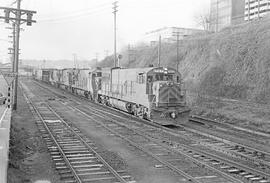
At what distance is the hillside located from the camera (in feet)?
91.8

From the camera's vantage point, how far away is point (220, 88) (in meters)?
31.3

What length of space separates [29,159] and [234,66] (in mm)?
25236

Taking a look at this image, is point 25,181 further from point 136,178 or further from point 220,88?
point 220,88

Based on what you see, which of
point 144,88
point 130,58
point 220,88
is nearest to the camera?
point 144,88

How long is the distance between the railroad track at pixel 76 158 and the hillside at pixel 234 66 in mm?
15916

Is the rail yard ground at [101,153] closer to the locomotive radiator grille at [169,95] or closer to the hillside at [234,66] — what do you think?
the locomotive radiator grille at [169,95]

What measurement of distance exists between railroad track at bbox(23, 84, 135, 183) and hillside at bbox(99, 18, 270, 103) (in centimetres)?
1592

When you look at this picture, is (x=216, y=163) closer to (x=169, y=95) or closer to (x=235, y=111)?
(x=169, y=95)

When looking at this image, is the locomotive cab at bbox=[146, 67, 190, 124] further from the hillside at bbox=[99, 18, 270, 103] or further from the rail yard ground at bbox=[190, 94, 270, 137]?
the hillside at bbox=[99, 18, 270, 103]

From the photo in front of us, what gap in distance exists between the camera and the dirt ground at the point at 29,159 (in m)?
9.77

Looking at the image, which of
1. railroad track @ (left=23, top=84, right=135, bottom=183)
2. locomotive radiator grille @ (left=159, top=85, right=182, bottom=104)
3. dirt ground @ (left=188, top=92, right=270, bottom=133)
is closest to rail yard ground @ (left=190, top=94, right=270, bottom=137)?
dirt ground @ (left=188, top=92, right=270, bottom=133)

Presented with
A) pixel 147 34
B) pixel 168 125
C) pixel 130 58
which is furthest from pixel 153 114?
pixel 147 34

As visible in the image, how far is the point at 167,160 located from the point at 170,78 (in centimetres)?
978

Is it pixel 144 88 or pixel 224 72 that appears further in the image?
pixel 224 72
